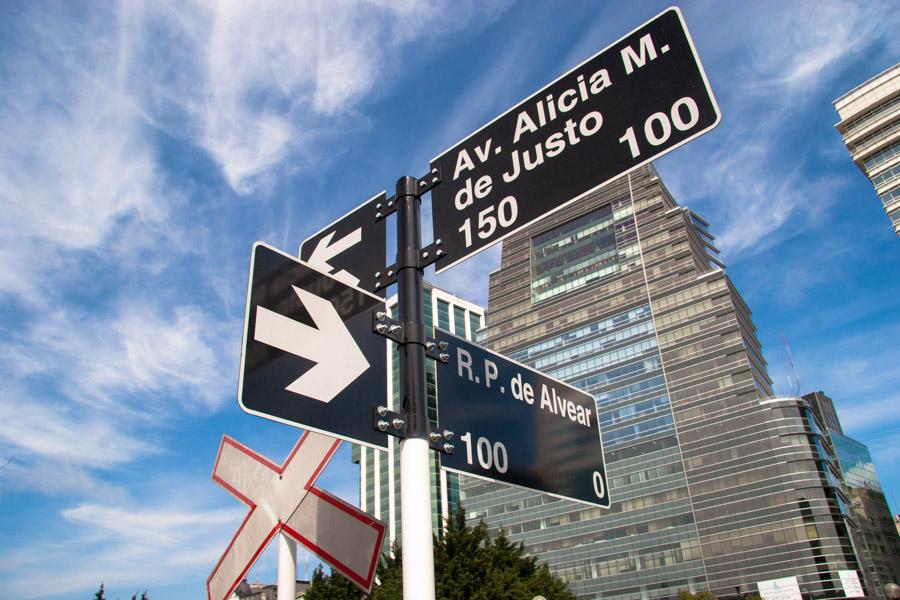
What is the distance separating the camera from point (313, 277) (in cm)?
345

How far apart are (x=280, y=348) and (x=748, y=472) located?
8891 centimetres

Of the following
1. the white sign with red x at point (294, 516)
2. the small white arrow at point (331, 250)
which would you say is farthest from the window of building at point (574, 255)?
the small white arrow at point (331, 250)

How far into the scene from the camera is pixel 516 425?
424cm

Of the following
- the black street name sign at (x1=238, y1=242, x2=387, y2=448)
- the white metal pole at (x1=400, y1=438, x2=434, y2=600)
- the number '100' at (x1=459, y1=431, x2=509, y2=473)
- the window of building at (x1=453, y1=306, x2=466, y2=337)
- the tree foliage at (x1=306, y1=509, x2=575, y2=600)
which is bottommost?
the white metal pole at (x1=400, y1=438, x2=434, y2=600)

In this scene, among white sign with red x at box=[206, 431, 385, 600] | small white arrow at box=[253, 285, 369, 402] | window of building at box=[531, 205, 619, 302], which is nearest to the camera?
small white arrow at box=[253, 285, 369, 402]

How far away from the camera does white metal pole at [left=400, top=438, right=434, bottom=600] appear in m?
2.97

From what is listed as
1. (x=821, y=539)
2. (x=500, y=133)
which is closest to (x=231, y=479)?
(x=500, y=133)

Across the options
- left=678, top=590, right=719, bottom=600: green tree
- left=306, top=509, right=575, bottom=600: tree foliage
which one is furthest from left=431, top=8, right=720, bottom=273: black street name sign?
left=678, top=590, right=719, bottom=600: green tree

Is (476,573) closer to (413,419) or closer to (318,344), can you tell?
(413,419)

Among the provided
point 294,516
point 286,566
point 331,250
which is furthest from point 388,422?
point 286,566

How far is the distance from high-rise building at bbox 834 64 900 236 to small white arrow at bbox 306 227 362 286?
102 metres

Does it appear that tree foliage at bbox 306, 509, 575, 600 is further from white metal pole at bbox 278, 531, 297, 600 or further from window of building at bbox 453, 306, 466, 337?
window of building at bbox 453, 306, 466, 337

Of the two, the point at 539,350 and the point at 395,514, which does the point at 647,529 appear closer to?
the point at 539,350

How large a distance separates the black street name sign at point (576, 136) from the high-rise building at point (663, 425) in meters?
71.1
